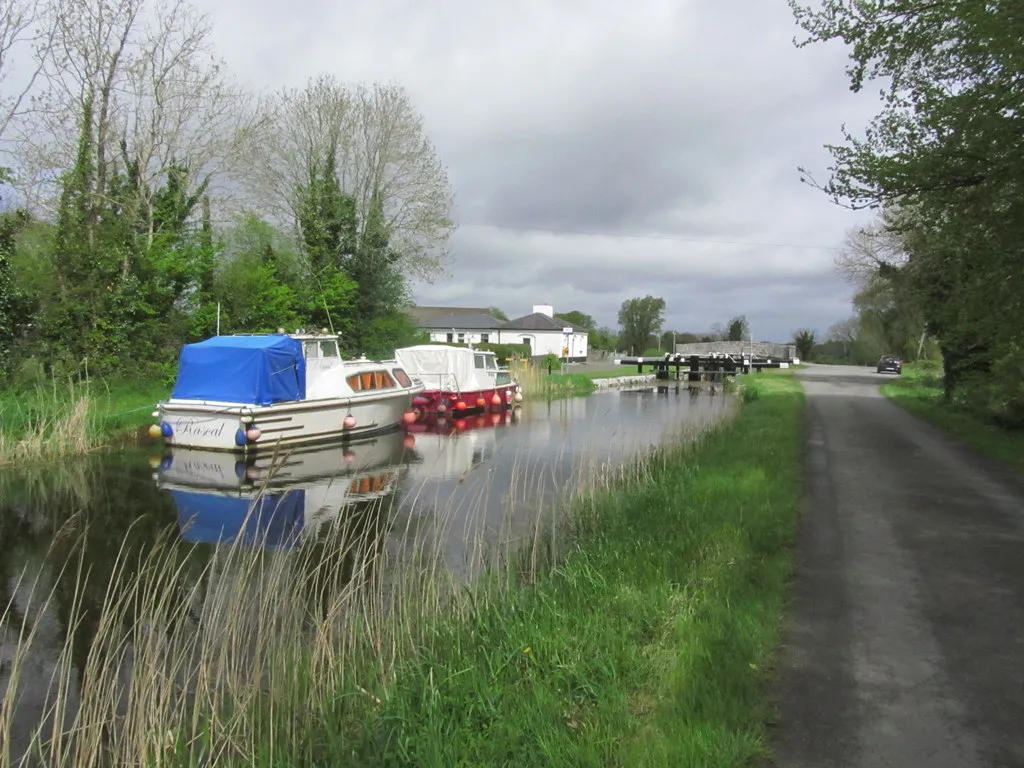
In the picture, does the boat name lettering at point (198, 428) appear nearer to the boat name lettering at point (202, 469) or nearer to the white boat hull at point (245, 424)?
the white boat hull at point (245, 424)

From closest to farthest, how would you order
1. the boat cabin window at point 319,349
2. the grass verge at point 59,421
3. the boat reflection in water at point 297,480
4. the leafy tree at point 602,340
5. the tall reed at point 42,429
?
the boat reflection in water at point 297,480, the tall reed at point 42,429, the grass verge at point 59,421, the boat cabin window at point 319,349, the leafy tree at point 602,340

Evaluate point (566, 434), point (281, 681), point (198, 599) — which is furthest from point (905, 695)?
point (566, 434)

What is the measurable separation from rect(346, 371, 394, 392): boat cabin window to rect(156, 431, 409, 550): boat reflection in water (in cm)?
195

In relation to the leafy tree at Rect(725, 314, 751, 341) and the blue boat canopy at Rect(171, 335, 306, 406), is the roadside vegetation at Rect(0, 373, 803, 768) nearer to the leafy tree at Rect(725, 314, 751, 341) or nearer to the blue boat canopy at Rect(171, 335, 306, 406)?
the blue boat canopy at Rect(171, 335, 306, 406)

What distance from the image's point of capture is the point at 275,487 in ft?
50.5

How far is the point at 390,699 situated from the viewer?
4824mm

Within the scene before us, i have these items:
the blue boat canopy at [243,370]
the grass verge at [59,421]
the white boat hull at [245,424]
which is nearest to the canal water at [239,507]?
the white boat hull at [245,424]

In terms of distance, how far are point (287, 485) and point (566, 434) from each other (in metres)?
9.98

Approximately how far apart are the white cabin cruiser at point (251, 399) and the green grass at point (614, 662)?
40.4 ft

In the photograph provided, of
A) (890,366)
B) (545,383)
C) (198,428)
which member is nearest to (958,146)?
(198,428)

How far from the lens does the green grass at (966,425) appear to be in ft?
45.9

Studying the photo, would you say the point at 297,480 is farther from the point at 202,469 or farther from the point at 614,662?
the point at 614,662

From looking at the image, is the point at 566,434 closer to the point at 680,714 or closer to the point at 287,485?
the point at 287,485

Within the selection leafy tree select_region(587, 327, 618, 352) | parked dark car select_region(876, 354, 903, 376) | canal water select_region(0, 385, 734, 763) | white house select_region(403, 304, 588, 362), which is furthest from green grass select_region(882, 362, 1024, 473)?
leafy tree select_region(587, 327, 618, 352)
